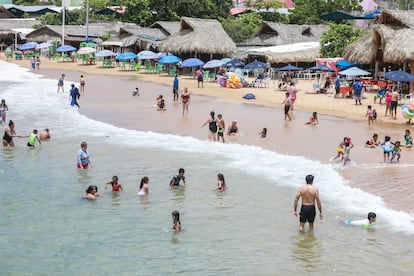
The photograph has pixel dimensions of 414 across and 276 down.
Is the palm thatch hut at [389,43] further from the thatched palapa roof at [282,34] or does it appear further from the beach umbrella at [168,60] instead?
the thatched palapa roof at [282,34]

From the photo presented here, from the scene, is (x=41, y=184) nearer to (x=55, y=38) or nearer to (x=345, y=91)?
(x=345, y=91)

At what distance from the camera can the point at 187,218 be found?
12227 mm

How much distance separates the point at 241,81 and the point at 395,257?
→ 25.8 metres

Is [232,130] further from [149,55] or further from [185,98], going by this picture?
[149,55]

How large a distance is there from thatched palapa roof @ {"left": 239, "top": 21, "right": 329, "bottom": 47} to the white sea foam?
21346mm

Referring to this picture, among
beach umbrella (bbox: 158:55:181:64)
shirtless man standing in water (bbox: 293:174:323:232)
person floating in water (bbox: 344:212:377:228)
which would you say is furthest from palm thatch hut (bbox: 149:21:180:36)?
shirtless man standing in water (bbox: 293:174:323:232)

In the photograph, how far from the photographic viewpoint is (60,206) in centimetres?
1302

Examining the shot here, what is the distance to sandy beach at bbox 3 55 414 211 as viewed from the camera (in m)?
15.9

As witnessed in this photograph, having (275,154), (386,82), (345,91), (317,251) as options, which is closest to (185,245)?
(317,251)

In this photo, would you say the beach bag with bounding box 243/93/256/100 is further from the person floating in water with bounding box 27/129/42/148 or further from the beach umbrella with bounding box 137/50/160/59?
the beach umbrella with bounding box 137/50/160/59

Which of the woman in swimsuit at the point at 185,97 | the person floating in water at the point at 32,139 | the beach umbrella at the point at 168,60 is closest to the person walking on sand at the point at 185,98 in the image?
the woman in swimsuit at the point at 185,97

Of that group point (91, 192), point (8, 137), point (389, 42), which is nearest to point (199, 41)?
point (389, 42)

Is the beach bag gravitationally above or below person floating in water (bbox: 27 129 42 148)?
above

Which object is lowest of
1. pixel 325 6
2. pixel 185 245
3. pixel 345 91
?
pixel 185 245
